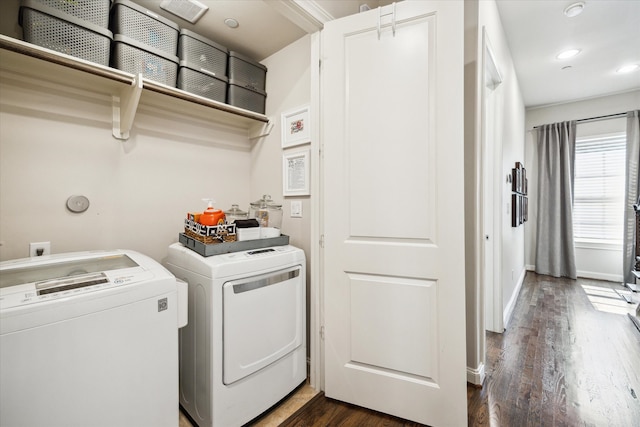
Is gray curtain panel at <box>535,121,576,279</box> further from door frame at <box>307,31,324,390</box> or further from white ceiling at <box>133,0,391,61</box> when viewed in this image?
door frame at <box>307,31,324,390</box>

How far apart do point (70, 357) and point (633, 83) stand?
624 cm

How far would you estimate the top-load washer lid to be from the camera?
0.87 meters

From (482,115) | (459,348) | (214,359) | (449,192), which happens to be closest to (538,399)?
(459,348)

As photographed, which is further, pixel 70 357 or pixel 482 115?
pixel 482 115

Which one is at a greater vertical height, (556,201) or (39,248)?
(556,201)

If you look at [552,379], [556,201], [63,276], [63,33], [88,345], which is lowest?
[552,379]

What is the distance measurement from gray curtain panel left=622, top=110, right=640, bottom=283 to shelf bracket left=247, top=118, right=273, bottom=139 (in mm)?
5115

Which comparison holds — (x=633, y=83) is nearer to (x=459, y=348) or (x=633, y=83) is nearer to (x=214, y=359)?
(x=459, y=348)

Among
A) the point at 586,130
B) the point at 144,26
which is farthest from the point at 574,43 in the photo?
the point at 144,26

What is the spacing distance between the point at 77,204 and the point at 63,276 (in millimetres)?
598

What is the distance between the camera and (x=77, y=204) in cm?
153

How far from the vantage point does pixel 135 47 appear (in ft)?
5.04

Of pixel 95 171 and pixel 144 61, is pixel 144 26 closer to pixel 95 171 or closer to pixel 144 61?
pixel 144 61

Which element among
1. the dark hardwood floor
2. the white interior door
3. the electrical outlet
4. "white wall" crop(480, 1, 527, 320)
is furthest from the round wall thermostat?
"white wall" crop(480, 1, 527, 320)
